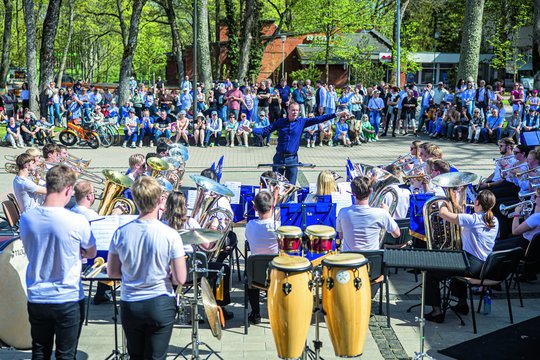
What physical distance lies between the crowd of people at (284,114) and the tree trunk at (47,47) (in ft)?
1.02

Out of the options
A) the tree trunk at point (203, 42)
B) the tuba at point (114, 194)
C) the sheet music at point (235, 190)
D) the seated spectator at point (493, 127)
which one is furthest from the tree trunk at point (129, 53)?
the tuba at point (114, 194)

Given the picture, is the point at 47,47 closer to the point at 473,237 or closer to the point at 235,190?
the point at 235,190

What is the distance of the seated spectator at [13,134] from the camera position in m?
22.0

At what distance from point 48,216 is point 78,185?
209cm

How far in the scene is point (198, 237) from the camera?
5.54 m

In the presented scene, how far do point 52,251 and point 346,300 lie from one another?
228 cm

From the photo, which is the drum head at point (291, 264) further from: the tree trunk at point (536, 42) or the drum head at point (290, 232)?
the tree trunk at point (536, 42)

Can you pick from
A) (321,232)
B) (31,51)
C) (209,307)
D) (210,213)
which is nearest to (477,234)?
(321,232)

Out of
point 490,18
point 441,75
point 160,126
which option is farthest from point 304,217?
point 441,75

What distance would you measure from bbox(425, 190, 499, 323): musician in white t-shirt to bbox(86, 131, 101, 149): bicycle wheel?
16460 millimetres

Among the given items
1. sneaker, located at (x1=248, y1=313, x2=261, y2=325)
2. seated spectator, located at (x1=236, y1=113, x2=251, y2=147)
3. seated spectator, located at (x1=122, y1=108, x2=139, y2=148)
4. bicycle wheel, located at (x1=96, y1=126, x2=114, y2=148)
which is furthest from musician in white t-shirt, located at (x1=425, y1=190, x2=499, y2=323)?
bicycle wheel, located at (x1=96, y1=126, x2=114, y2=148)

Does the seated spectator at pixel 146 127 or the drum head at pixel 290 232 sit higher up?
the seated spectator at pixel 146 127

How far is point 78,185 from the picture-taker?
271 inches

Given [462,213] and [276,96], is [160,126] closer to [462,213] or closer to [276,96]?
[276,96]
